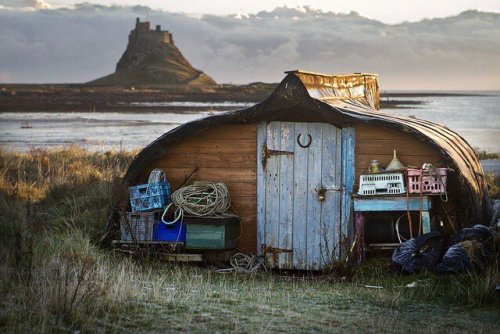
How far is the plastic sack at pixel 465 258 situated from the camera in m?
10.6

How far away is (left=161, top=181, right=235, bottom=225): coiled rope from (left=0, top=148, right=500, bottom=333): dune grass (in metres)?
0.80

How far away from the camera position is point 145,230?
40.9ft

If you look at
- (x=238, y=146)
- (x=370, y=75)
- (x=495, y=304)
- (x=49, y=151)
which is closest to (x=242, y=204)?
(x=238, y=146)

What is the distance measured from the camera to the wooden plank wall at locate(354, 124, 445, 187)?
39.6ft

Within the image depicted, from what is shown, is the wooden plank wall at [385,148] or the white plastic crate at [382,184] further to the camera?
the wooden plank wall at [385,148]

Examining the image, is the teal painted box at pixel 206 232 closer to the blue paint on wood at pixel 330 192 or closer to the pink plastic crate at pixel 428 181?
the blue paint on wood at pixel 330 192

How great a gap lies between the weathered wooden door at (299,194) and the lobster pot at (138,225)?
63.3 inches

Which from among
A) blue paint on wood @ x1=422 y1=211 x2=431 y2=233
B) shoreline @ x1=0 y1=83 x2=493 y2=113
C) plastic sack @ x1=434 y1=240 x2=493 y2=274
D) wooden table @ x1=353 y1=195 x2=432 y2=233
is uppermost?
shoreline @ x1=0 y1=83 x2=493 y2=113

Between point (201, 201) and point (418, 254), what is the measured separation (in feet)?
10.5

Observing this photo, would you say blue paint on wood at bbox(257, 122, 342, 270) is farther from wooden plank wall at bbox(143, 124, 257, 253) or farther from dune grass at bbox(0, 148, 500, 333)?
dune grass at bbox(0, 148, 500, 333)

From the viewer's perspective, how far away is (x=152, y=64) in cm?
14538

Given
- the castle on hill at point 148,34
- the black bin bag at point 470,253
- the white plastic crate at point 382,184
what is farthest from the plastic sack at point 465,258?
the castle on hill at point 148,34

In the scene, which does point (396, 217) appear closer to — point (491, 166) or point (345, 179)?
point (345, 179)

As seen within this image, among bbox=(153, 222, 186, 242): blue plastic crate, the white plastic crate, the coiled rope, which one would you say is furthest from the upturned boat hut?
bbox=(153, 222, 186, 242): blue plastic crate
